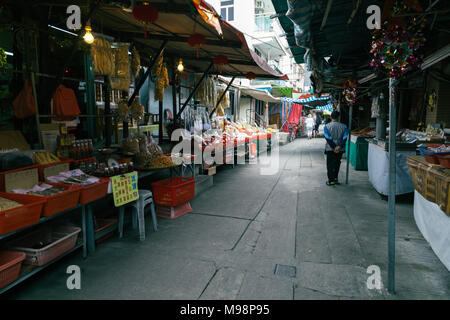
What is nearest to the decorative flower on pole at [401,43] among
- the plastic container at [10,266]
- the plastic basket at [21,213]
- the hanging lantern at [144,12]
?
the hanging lantern at [144,12]

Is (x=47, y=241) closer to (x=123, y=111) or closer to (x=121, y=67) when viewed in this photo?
(x=123, y=111)

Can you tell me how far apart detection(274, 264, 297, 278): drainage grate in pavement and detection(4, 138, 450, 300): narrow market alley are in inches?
0.5

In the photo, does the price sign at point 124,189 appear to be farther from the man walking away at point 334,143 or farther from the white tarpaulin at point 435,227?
the man walking away at point 334,143

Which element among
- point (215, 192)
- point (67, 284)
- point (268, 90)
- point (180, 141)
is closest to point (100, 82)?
point (180, 141)

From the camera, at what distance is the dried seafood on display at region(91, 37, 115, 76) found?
4.71m

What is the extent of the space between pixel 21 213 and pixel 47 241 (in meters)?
0.84

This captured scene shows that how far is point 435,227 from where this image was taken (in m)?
3.61

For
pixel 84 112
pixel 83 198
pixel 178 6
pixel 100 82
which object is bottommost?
pixel 83 198

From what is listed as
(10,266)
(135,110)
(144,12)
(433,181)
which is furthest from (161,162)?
(433,181)

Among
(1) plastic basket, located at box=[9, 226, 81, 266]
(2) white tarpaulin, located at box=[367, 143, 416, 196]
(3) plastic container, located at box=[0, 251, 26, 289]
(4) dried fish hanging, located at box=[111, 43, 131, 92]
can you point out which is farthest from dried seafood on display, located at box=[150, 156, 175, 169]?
(2) white tarpaulin, located at box=[367, 143, 416, 196]

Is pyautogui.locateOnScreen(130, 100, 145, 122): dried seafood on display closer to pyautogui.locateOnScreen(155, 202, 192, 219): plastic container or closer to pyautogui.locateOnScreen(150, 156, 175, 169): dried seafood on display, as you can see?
pyautogui.locateOnScreen(150, 156, 175, 169): dried seafood on display

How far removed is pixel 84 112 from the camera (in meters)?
6.13

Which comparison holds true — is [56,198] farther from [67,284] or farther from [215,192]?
[215,192]
